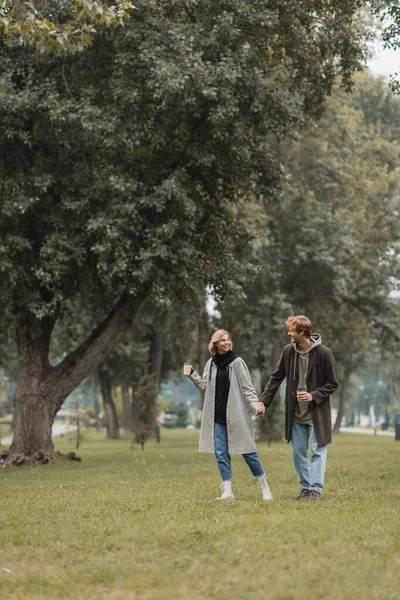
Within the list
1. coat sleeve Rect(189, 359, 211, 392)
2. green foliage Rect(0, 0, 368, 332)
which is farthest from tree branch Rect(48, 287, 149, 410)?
coat sleeve Rect(189, 359, 211, 392)

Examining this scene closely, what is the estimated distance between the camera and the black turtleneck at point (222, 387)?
35.8ft

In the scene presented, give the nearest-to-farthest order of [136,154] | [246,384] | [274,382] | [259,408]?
[259,408]
[246,384]
[274,382]
[136,154]

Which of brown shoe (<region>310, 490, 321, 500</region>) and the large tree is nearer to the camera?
brown shoe (<region>310, 490, 321, 500</region>)

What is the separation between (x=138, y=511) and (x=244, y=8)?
44.3ft

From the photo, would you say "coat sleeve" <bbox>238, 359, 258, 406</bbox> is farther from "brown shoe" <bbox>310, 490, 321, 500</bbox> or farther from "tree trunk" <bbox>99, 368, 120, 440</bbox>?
"tree trunk" <bbox>99, 368, 120, 440</bbox>

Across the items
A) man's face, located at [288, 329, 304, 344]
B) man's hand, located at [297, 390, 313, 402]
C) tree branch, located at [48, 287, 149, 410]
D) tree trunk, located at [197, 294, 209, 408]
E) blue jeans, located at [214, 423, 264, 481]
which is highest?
tree trunk, located at [197, 294, 209, 408]

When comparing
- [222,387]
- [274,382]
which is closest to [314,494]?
[274,382]

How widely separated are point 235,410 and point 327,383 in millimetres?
1036

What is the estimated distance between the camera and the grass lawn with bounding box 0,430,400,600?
6.45m

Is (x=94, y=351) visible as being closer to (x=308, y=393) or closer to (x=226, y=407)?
(x=226, y=407)

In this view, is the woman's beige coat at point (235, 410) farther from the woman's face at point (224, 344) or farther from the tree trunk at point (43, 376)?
the tree trunk at point (43, 376)

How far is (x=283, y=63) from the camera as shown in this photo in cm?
2348

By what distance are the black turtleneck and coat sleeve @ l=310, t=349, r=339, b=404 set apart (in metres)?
0.97

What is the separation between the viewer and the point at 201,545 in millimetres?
7879
